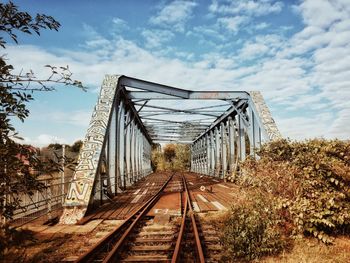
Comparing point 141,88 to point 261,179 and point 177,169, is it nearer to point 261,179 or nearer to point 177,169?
point 261,179

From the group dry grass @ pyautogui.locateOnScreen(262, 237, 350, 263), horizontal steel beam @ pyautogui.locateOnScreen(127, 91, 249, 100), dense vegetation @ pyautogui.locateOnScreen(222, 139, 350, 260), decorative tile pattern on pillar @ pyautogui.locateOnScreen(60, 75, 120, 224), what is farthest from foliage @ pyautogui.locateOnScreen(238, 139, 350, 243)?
horizontal steel beam @ pyautogui.locateOnScreen(127, 91, 249, 100)

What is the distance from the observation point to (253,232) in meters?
6.41

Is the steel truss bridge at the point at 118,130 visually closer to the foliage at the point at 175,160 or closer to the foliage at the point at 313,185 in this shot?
the foliage at the point at 313,185

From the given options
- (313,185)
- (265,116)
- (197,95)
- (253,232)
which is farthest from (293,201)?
(197,95)

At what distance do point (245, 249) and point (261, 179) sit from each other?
1929 mm

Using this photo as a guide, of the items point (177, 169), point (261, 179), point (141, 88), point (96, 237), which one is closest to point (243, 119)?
point (141, 88)

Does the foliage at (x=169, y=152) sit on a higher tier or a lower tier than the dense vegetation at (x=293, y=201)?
higher

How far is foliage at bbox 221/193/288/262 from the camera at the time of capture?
588 cm

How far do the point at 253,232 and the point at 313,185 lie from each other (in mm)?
1615

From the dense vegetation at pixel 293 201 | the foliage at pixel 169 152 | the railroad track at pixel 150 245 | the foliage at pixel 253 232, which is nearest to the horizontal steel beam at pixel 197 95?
the railroad track at pixel 150 245

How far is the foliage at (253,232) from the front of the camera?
5.88 metres

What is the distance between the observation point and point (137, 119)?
2733 cm

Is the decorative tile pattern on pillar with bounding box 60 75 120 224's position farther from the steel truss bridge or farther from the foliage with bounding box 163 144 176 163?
the foliage with bounding box 163 144 176 163

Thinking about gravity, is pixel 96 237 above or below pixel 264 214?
below
